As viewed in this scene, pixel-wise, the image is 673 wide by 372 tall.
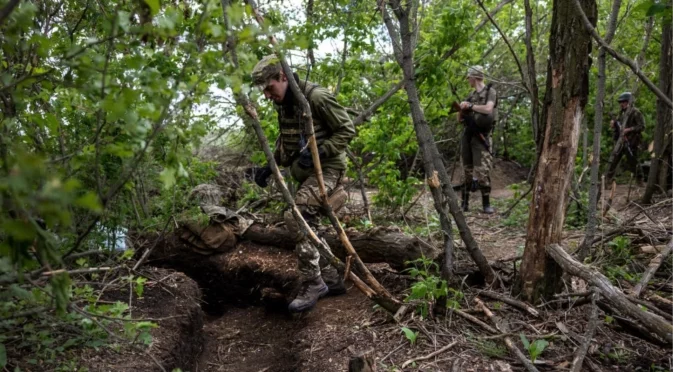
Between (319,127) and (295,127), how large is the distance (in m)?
0.21

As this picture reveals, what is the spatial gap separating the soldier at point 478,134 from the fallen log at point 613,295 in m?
3.97

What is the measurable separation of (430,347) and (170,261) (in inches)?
123

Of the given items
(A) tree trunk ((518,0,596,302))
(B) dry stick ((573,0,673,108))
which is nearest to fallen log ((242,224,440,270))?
(A) tree trunk ((518,0,596,302))

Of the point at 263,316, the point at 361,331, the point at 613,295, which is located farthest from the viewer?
the point at 263,316

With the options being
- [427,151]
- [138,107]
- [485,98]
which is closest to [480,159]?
[485,98]

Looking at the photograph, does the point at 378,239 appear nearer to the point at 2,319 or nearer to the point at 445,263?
the point at 445,263

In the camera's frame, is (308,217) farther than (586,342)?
Yes

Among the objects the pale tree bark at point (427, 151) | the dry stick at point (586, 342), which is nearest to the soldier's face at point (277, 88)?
the pale tree bark at point (427, 151)

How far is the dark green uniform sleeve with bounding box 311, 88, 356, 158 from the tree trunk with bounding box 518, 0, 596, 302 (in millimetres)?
1569

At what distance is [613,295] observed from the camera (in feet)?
8.71

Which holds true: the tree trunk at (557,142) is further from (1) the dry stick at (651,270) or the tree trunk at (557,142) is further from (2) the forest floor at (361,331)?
(1) the dry stick at (651,270)

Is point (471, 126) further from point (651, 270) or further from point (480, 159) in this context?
point (651, 270)

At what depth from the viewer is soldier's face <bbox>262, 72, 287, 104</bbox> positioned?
3.96 meters

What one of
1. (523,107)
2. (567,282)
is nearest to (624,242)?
(567,282)
